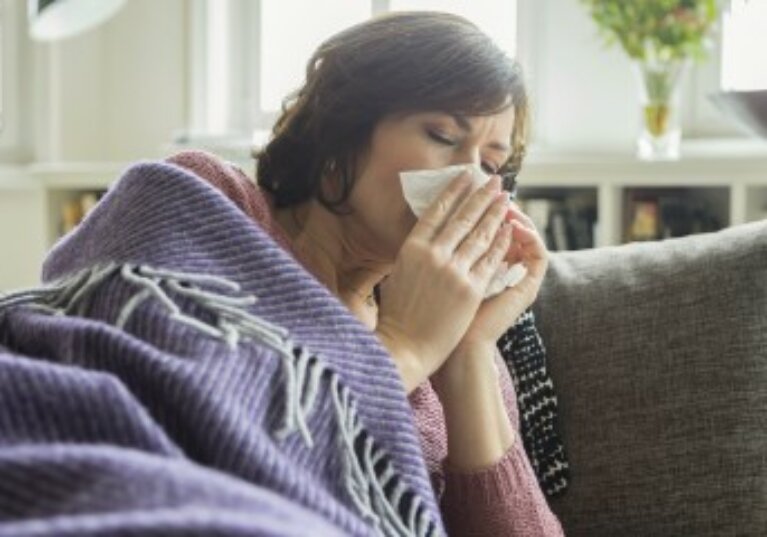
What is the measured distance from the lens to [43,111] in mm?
2969

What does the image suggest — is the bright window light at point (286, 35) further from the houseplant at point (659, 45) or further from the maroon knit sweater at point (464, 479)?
the maroon knit sweater at point (464, 479)

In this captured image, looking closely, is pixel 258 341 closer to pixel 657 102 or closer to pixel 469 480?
pixel 469 480

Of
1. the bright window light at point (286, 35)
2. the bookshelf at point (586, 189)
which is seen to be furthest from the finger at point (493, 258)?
the bright window light at point (286, 35)

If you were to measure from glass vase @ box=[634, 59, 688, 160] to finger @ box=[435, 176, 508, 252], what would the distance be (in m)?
1.32

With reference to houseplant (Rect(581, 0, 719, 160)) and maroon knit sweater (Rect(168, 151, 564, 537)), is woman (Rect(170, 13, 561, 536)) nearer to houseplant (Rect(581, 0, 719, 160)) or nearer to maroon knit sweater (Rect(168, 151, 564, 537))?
maroon knit sweater (Rect(168, 151, 564, 537))

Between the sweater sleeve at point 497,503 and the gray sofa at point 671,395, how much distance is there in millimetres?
111

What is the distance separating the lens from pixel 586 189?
95.9 inches

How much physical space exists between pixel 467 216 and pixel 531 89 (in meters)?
0.89

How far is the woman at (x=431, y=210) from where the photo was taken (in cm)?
108

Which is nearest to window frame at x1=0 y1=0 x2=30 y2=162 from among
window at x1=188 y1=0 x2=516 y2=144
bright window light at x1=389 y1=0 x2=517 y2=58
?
window at x1=188 y1=0 x2=516 y2=144

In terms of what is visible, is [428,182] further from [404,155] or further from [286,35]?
[286,35]

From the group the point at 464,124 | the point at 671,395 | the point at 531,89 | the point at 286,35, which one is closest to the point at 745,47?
the point at 531,89

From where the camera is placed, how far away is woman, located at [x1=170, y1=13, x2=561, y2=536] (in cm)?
108

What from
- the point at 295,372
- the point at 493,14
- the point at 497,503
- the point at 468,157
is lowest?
Result: the point at 497,503
